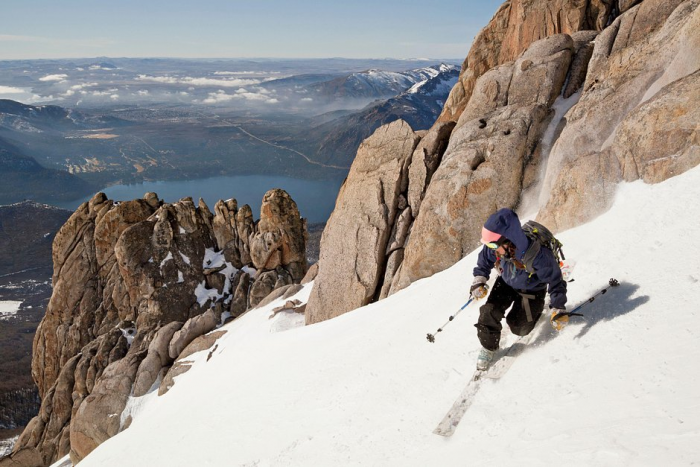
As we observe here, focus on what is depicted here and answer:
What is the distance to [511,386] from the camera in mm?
7371

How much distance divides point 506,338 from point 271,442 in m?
5.77

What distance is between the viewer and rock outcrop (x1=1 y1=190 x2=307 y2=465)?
1736 inches

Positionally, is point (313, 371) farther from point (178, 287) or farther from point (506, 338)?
point (178, 287)

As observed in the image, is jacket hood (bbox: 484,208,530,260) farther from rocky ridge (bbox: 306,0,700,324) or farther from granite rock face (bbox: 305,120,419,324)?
granite rock face (bbox: 305,120,419,324)

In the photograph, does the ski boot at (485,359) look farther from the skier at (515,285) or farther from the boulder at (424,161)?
the boulder at (424,161)

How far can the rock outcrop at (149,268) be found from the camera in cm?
4409

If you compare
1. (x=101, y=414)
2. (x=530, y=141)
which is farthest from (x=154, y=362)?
(x=530, y=141)

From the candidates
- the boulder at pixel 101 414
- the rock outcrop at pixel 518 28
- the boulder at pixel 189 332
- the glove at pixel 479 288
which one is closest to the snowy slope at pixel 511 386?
the glove at pixel 479 288

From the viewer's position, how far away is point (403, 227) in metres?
21.7

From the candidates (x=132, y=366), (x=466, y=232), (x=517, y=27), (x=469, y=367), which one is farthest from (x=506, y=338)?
(x=132, y=366)

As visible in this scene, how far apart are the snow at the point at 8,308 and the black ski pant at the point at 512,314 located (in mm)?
225153

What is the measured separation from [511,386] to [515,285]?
6.16 feet

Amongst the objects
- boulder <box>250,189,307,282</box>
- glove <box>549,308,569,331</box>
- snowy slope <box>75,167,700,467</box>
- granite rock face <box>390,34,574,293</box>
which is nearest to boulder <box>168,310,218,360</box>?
boulder <box>250,189,307,282</box>

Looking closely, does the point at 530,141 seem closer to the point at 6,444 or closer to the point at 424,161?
the point at 424,161
